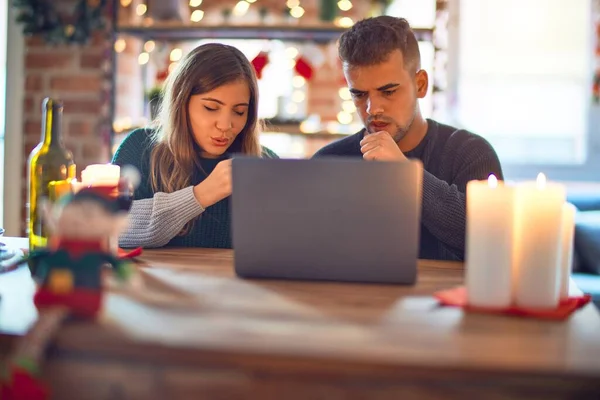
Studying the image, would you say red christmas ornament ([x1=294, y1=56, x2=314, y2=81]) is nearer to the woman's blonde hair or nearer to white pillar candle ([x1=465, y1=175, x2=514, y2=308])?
the woman's blonde hair

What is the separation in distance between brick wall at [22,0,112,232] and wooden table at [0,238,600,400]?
238 cm

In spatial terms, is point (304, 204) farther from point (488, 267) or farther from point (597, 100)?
point (597, 100)

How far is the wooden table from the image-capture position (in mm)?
763

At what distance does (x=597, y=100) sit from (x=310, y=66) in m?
1.33

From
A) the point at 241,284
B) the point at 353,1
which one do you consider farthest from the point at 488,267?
the point at 353,1

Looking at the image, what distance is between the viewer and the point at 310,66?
133 inches

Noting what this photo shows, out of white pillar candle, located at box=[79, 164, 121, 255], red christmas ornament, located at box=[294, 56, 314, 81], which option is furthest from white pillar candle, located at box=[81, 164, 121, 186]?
red christmas ornament, located at box=[294, 56, 314, 81]

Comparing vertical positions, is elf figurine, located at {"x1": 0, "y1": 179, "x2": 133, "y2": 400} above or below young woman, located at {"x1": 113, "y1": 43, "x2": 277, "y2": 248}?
below

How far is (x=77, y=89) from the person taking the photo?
333cm

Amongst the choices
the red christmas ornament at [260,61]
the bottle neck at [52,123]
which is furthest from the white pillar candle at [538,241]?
the red christmas ornament at [260,61]

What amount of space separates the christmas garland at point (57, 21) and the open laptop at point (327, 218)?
237cm

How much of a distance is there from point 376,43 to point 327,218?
2.66 feet

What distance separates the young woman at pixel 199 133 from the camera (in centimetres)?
181

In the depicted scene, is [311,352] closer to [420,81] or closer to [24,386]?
[24,386]
